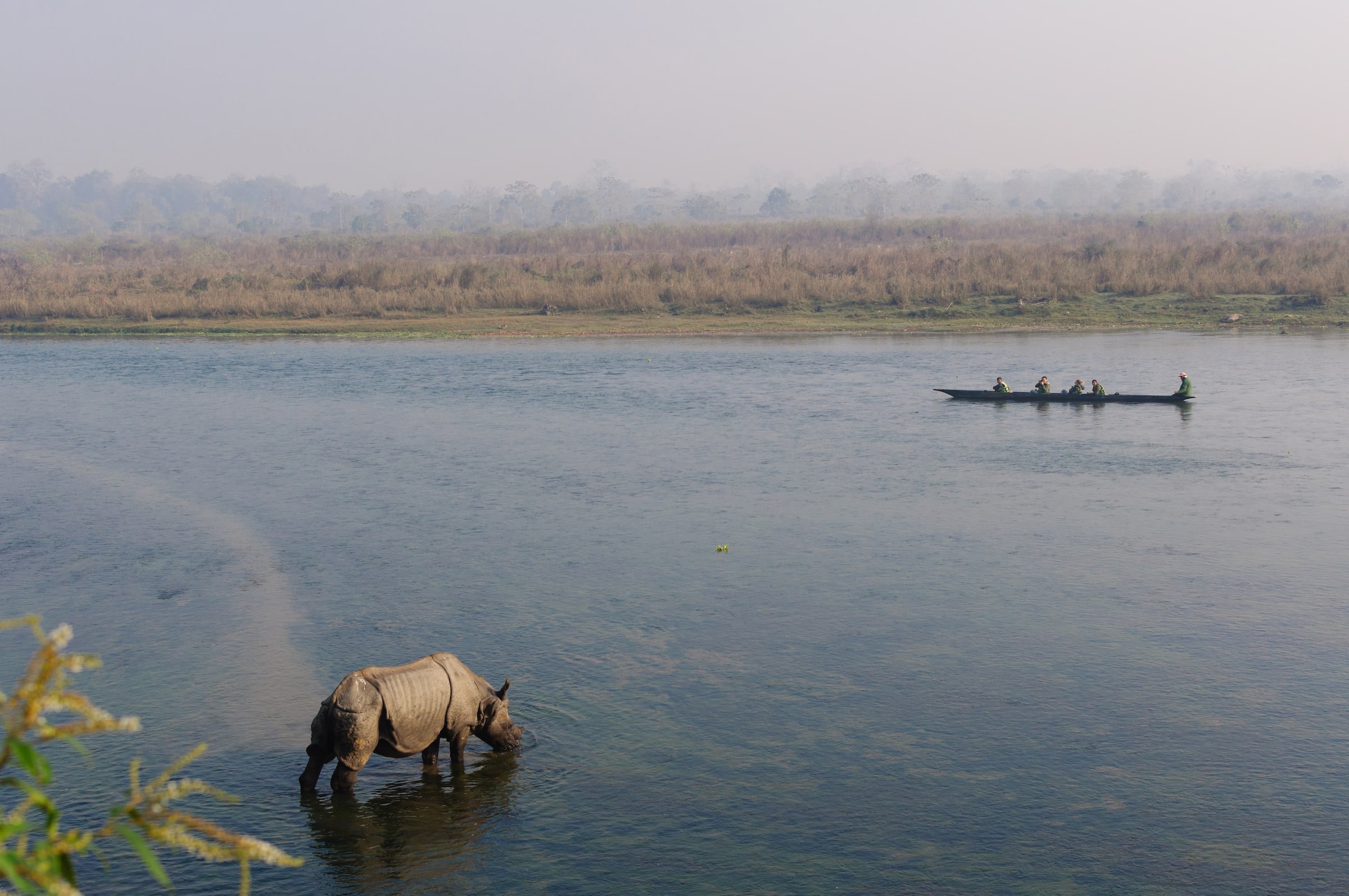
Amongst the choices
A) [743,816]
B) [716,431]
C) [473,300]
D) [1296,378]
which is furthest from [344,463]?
[473,300]

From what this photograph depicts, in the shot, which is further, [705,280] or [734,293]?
[705,280]

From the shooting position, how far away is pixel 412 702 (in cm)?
1209

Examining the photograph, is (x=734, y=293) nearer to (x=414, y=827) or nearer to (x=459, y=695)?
(x=459, y=695)

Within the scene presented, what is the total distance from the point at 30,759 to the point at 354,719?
8.99 meters

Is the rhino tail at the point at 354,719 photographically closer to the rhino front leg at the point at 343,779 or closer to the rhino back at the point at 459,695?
the rhino front leg at the point at 343,779

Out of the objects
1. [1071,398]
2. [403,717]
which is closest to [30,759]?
[403,717]

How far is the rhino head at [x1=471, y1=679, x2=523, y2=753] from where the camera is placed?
42.8 feet

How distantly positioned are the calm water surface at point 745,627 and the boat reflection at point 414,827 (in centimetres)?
4

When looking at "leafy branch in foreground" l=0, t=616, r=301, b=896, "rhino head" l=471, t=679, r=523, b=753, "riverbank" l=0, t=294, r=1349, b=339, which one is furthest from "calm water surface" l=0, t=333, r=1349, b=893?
"riverbank" l=0, t=294, r=1349, b=339

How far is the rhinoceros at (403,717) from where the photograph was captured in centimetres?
1169

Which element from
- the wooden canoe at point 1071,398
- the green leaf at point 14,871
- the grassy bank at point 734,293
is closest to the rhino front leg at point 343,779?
the green leaf at point 14,871

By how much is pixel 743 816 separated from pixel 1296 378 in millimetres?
37505

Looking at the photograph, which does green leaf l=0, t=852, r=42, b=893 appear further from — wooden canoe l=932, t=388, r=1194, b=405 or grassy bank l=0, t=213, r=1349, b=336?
grassy bank l=0, t=213, r=1349, b=336

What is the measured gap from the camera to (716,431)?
34469 millimetres
